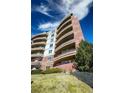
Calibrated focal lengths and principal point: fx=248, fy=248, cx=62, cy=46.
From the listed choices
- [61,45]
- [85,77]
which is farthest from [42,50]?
[85,77]

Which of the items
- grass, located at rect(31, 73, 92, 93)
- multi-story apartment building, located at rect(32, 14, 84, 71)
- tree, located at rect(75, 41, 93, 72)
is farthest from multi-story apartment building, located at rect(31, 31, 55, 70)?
tree, located at rect(75, 41, 93, 72)

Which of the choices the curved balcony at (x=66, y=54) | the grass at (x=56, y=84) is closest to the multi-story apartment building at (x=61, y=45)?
the curved balcony at (x=66, y=54)

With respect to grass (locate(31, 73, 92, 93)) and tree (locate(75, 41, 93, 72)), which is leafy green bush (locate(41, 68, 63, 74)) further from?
tree (locate(75, 41, 93, 72))

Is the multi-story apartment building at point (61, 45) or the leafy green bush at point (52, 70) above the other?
the multi-story apartment building at point (61, 45)

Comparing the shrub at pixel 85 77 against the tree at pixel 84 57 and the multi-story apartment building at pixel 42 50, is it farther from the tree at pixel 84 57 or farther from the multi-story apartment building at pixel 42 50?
the multi-story apartment building at pixel 42 50
